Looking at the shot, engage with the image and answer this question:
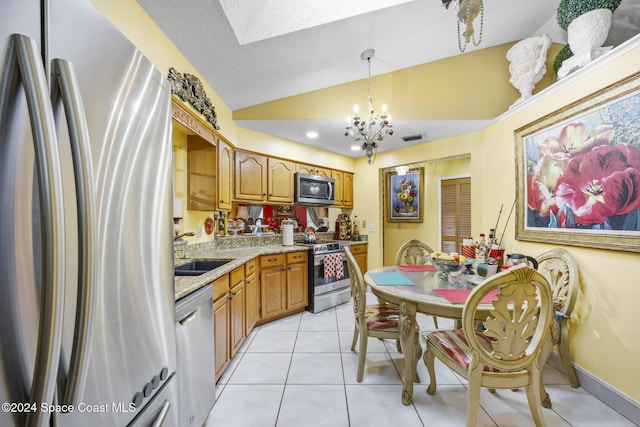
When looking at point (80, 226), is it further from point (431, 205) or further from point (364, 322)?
point (431, 205)

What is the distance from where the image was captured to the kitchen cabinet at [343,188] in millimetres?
Answer: 4281

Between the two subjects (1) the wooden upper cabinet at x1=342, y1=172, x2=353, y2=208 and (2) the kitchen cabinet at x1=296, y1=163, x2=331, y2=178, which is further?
(1) the wooden upper cabinet at x1=342, y1=172, x2=353, y2=208

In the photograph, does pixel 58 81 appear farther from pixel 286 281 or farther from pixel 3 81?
pixel 286 281

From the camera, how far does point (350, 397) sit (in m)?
1.74

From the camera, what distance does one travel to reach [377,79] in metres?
2.94

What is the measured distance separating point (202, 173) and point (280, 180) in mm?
1173

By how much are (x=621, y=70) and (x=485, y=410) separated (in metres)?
2.42

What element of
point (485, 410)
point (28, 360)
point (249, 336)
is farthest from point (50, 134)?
point (249, 336)

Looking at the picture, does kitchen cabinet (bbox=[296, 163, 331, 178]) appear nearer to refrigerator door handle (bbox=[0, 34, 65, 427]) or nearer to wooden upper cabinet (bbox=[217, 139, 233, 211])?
wooden upper cabinet (bbox=[217, 139, 233, 211])

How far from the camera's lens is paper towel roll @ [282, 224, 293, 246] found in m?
3.50

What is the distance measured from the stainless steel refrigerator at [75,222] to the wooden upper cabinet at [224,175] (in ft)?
5.84

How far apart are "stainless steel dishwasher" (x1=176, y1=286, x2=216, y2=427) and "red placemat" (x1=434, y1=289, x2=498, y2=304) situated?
1486 millimetres

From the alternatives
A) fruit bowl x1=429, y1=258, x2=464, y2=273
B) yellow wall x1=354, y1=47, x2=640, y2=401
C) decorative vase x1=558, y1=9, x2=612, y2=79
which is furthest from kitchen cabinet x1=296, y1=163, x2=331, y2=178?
decorative vase x1=558, y1=9, x2=612, y2=79

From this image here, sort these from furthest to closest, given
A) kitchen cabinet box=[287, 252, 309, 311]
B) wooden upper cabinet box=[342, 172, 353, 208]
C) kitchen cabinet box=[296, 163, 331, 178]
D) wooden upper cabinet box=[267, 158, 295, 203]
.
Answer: wooden upper cabinet box=[342, 172, 353, 208] → kitchen cabinet box=[296, 163, 331, 178] → wooden upper cabinet box=[267, 158, 295, 203] → kitchen cabinet box=[287, 252, 309, 311]
